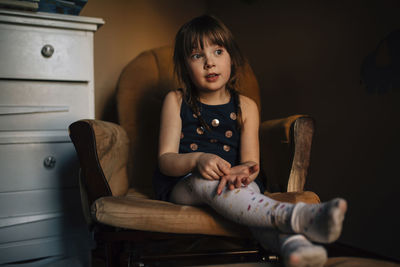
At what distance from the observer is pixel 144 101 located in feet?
4.72

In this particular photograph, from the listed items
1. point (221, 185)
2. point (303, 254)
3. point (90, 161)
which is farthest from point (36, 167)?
point (303, 254)

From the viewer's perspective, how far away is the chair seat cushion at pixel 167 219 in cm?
80

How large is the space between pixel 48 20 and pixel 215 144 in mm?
683

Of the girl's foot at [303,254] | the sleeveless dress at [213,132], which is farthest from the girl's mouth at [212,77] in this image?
the girl's foot at [303,254]

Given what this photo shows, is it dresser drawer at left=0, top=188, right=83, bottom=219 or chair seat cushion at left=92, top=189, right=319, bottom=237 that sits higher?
chair seat cushion at left=92, top=189, right=319, bottom=237

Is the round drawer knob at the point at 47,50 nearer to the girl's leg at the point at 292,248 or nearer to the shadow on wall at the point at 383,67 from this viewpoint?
the girl's leg at the point at 292,248

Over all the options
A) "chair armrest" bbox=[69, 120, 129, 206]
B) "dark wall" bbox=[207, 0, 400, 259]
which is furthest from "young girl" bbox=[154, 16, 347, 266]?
"dark wall" bbox=[207, 0, 400, 259]

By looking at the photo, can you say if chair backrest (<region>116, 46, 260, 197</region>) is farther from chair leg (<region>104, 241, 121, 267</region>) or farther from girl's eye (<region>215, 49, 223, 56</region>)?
chair leg (<region>104, 241, 121, 267</region>)

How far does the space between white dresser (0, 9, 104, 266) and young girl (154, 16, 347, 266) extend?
349 millimetres

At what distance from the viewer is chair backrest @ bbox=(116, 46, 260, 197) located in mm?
1399

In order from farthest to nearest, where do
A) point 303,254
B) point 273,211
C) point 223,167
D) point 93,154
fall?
point 93,154
point 223,167
point 273,211
point 303,254

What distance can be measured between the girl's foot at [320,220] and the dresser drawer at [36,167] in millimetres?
841

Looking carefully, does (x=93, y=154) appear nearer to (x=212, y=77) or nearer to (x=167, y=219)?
(x=167, y=219)

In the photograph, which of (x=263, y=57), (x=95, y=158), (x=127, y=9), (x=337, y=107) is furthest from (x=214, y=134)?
(x=127, y=9)
